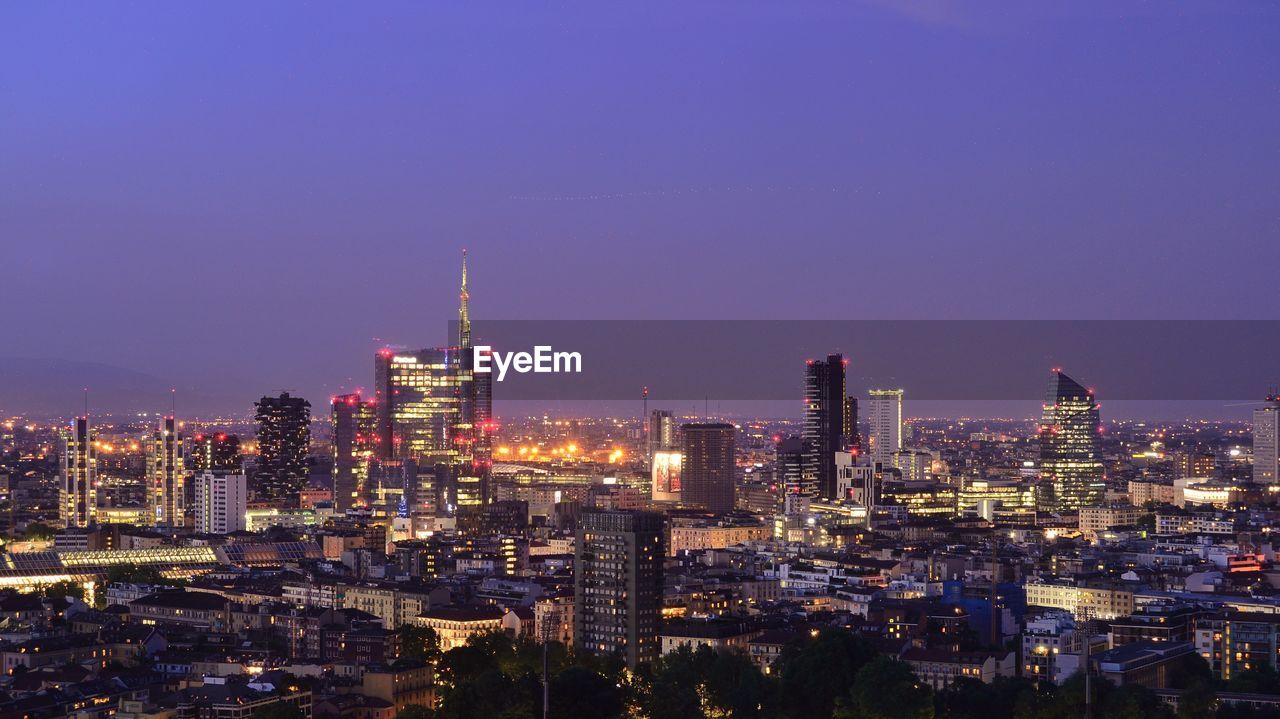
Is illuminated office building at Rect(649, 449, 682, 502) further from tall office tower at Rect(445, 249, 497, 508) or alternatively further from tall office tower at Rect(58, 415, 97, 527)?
tall office tower at Rect(58, 415, 97, 527)

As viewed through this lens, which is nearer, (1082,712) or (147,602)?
(1082,712)

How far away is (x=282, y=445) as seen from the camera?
100000mm

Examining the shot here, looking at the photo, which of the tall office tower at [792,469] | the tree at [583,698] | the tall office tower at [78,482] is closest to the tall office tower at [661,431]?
the tall office tower at [792,469]

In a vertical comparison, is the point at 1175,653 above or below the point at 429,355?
below

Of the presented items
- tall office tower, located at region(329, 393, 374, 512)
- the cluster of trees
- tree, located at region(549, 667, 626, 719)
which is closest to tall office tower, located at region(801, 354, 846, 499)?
tall office tower, located at region(329, 393, 374, 512)

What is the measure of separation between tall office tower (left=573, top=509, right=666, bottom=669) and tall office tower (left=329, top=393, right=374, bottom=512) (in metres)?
54.5

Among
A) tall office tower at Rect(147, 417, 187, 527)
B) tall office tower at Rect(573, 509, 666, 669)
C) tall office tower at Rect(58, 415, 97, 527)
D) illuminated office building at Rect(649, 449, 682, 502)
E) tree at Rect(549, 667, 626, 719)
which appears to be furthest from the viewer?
illuminated office building at Rect(649, 449, 682, 502)

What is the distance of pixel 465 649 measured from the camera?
4028 centimetres

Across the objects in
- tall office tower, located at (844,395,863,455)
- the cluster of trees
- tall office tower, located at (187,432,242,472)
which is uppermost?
tall office tower, located at (844,395,863,455)

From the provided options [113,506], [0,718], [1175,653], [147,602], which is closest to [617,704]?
[0,718]

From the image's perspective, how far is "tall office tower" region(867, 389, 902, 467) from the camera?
121m

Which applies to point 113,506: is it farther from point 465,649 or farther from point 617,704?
point 617,704

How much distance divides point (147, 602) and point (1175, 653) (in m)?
25.2

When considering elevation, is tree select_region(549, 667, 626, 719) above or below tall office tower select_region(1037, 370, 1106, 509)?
below
